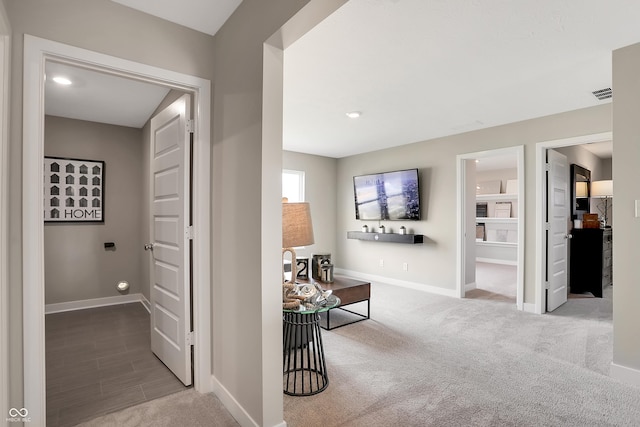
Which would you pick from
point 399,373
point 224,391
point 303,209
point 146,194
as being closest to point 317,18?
point 303,209

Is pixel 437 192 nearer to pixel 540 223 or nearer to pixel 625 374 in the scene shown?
pixel 540 223

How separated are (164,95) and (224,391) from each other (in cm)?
283


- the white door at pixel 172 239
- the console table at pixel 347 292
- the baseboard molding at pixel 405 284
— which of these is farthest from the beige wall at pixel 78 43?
the baseboard molding at pixel 405 284

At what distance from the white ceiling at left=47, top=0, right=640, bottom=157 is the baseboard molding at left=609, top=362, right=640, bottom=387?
7.59ft

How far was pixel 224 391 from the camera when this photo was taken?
2.10 m

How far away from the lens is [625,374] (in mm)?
2387

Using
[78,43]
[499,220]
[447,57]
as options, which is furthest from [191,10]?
[499,220]

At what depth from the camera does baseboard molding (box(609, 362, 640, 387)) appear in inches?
92.3

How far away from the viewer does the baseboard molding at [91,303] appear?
4.03m

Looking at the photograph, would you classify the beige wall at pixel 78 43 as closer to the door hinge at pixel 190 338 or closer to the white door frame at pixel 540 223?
the door hinge at pixel 190 338

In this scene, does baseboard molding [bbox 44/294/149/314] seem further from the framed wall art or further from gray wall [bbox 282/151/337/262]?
gray wall [bbox 282/151/337/262]

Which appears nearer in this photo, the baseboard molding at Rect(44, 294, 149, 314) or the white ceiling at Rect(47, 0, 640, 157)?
the white ceiling at Rect(47, 0, 640, 157)

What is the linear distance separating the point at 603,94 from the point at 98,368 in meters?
5.17

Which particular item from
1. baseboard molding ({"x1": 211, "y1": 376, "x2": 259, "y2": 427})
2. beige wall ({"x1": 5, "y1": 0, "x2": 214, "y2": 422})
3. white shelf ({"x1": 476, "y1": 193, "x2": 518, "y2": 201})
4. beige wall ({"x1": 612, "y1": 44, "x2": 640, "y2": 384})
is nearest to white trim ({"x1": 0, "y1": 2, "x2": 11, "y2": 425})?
beige wall ({"x1": 5, "y1": 0, "x2": 214, "y2": 422})
